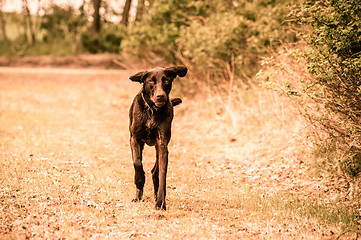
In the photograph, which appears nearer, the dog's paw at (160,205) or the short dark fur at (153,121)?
the short dark fur at (153,121)

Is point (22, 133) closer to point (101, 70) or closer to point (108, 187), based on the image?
point (108, 187)

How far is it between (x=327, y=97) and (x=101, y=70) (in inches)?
946

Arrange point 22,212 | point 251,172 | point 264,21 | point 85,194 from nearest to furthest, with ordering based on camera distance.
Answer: point 22,212 < point 85,194 < point 251,172 < point 264,21

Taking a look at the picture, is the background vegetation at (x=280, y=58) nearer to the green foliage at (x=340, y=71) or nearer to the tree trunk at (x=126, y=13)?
the green foliage at (x=340, y=71)

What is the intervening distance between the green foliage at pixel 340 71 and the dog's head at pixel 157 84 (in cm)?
239

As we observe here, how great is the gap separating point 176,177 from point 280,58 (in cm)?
427

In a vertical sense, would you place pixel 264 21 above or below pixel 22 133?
above

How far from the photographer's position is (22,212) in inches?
214

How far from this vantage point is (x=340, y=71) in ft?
21.0

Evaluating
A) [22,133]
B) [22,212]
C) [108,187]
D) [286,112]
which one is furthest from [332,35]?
[22,133]

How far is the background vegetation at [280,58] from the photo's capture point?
21.2ft

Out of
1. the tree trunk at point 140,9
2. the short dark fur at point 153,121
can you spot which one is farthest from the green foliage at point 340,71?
the tree trunk at point 140,9

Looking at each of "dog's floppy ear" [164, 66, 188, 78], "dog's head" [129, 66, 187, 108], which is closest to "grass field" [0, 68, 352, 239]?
"dog's head" [129, 66, 187, 108]

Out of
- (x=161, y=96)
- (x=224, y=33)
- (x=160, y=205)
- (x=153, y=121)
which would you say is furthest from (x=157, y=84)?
→ (x=224, y=33)
